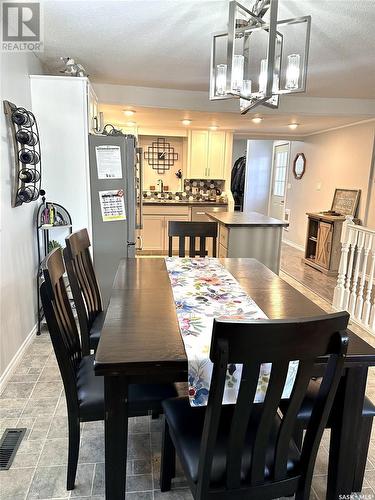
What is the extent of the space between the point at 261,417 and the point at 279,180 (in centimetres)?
796

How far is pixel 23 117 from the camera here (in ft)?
7.99

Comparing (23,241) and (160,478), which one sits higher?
(23,241)

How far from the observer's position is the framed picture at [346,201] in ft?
17.3

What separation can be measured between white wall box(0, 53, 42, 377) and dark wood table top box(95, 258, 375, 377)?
0.80 metres

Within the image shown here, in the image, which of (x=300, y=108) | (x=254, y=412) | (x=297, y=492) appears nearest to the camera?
(x=297, y=492)

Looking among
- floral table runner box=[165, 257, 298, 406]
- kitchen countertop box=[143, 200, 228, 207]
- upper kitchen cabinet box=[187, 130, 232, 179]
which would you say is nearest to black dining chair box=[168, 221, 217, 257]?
floral table runner box=[165, 257, 298, 406]

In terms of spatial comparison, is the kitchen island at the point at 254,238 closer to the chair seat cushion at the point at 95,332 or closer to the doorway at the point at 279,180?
the chair seat cushion at the point at 95,332

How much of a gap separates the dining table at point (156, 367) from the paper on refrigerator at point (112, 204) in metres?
1.79

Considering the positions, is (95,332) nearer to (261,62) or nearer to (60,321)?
(60,321)

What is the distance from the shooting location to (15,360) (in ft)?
8.26

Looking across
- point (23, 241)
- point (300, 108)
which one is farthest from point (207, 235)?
point (300, 108)

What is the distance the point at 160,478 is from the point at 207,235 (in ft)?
5.68

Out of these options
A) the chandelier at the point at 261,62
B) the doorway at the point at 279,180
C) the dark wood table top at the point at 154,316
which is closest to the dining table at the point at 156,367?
the dark wood table top at the point at 154,316

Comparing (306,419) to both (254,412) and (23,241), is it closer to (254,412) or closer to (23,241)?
(254,412)
